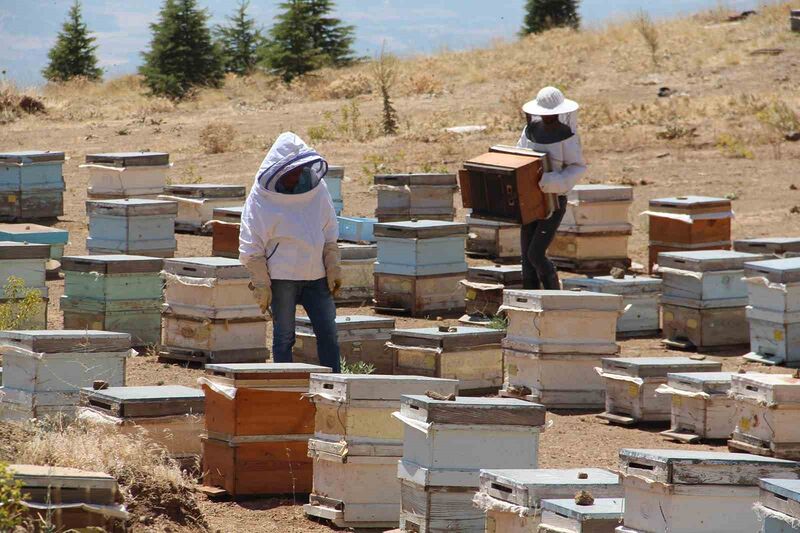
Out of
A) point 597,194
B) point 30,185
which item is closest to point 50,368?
point 597,194

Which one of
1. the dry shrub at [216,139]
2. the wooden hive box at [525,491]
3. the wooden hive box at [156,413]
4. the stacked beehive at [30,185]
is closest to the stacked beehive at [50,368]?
the wooden hive box at [156,413]

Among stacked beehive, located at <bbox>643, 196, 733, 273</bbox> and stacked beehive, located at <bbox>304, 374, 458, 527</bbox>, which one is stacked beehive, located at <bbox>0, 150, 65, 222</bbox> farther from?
stacked beehive, located at <bbox>304, 374, 458, 527</bbox>

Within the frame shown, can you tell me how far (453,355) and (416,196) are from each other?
6501 mm

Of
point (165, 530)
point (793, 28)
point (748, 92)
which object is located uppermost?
point (793, 28)

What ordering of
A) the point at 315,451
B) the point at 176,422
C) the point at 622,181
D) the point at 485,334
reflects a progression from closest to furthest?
the point at 315,451, the point at 176,422, the point at 485,334, the point at 622,181

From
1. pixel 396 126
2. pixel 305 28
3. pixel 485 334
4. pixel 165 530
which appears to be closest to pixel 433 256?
pixel 485 334

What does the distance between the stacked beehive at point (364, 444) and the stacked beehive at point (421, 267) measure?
5686 millimetres

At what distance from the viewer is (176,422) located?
730 centimetres

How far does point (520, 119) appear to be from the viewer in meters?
28.0

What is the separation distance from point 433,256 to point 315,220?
450 centimetres

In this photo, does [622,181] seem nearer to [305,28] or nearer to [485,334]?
[485,334]

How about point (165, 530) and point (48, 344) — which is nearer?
point (165, 530)

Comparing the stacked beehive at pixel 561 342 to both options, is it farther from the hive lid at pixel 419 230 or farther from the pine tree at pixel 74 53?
the pine tree at pixel 74 53

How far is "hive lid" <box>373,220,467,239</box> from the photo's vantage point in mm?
12336
